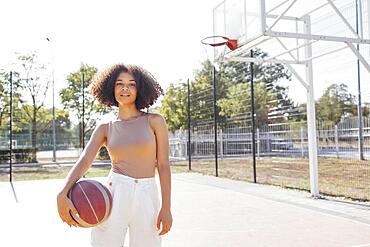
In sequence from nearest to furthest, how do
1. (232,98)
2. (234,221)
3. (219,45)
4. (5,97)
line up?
(234,221), (219,45), (5,97), (232,98)

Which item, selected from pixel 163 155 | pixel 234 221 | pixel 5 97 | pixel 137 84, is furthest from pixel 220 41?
pixel 5 97

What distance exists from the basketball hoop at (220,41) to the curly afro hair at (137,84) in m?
3.95

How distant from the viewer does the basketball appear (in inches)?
70.3

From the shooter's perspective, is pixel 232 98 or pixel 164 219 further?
pixel 232 98

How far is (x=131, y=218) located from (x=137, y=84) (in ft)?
2.22

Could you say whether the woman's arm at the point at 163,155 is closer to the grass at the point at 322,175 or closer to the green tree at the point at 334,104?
the grass at the point at 322,175

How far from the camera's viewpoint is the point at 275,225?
14.6 ft

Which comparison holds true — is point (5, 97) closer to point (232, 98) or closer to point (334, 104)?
point (232, 98)

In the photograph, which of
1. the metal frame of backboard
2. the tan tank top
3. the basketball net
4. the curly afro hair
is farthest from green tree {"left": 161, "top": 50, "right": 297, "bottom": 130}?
the tan tank top

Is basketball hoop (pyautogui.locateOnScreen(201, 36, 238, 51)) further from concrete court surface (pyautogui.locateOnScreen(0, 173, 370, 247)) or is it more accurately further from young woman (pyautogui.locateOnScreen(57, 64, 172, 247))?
young woman (pyautogui.locateOnScreen(57, 64, 172, 247))

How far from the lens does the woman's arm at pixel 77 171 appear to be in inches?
70.7

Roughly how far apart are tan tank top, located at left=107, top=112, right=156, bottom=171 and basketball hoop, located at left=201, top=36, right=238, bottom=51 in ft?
13.5

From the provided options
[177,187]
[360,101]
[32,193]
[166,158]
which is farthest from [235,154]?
[166,158]

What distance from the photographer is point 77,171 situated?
1.92 m
